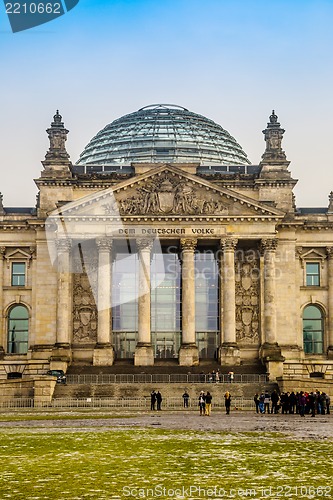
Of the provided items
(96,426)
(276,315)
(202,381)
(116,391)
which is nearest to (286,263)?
(276,315)

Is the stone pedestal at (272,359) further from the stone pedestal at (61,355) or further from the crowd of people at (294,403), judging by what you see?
the stone pedestal at (61,355)

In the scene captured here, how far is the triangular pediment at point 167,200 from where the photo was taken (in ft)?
259

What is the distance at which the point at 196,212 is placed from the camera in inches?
3123

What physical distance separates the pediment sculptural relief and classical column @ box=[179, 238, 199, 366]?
9.72 ft

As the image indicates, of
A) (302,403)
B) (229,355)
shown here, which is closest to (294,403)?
(302,403)

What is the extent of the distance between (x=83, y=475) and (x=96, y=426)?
62.3 ft

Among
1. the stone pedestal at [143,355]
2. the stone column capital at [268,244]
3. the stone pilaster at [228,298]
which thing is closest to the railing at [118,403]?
the stone pedestal at [143,355]

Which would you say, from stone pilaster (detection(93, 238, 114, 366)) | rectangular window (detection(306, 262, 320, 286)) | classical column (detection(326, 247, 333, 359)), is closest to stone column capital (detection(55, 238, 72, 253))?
stone pilaster (detection(93, 238, 114, 366))

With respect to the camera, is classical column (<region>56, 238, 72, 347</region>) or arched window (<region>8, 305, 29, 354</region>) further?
arched window (<region>8, 305, 29, 354</region>)

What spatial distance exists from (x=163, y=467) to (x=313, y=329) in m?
64.6

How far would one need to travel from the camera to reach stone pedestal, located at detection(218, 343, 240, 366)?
7719cm

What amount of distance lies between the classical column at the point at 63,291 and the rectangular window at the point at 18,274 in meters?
6.97

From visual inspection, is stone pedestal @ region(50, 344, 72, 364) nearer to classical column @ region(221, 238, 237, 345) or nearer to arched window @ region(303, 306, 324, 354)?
classical column @ region(221, 238, 237, 345)

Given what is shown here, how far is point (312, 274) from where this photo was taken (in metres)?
85.8
